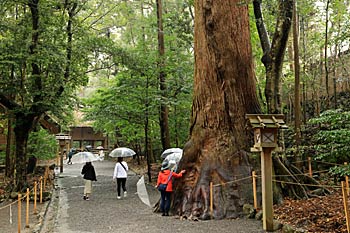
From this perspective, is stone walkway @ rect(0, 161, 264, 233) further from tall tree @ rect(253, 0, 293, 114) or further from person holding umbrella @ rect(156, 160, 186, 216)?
tall tree @ rect(253, 0, 293, 114)

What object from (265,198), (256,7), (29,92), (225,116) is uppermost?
(256,7)

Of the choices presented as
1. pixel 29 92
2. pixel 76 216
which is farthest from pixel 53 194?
pixel 76 216

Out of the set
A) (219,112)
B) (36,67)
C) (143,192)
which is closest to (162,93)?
(143,192)

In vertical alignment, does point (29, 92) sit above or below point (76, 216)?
above

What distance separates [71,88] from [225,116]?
7.25m

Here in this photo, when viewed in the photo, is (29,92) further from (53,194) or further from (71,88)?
(53,194)

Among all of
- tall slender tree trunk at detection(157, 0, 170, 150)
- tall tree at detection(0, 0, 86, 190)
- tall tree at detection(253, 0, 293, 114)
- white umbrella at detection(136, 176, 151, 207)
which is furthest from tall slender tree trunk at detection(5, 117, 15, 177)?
tall tree at detection(253, 0, 293, 114)

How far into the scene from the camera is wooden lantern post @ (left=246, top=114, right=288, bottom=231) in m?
6.48

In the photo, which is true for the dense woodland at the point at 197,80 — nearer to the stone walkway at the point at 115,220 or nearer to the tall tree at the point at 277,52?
the tall tree at the point at 277,52

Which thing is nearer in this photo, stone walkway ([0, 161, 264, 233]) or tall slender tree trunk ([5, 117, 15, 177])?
stone walkway ([0, 161, 264, 233])

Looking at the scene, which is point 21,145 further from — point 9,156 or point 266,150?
point 266,150

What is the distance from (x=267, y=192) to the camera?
6.55 meters

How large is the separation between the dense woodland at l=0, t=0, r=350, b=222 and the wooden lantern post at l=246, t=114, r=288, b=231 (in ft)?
2.64

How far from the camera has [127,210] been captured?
972cm
